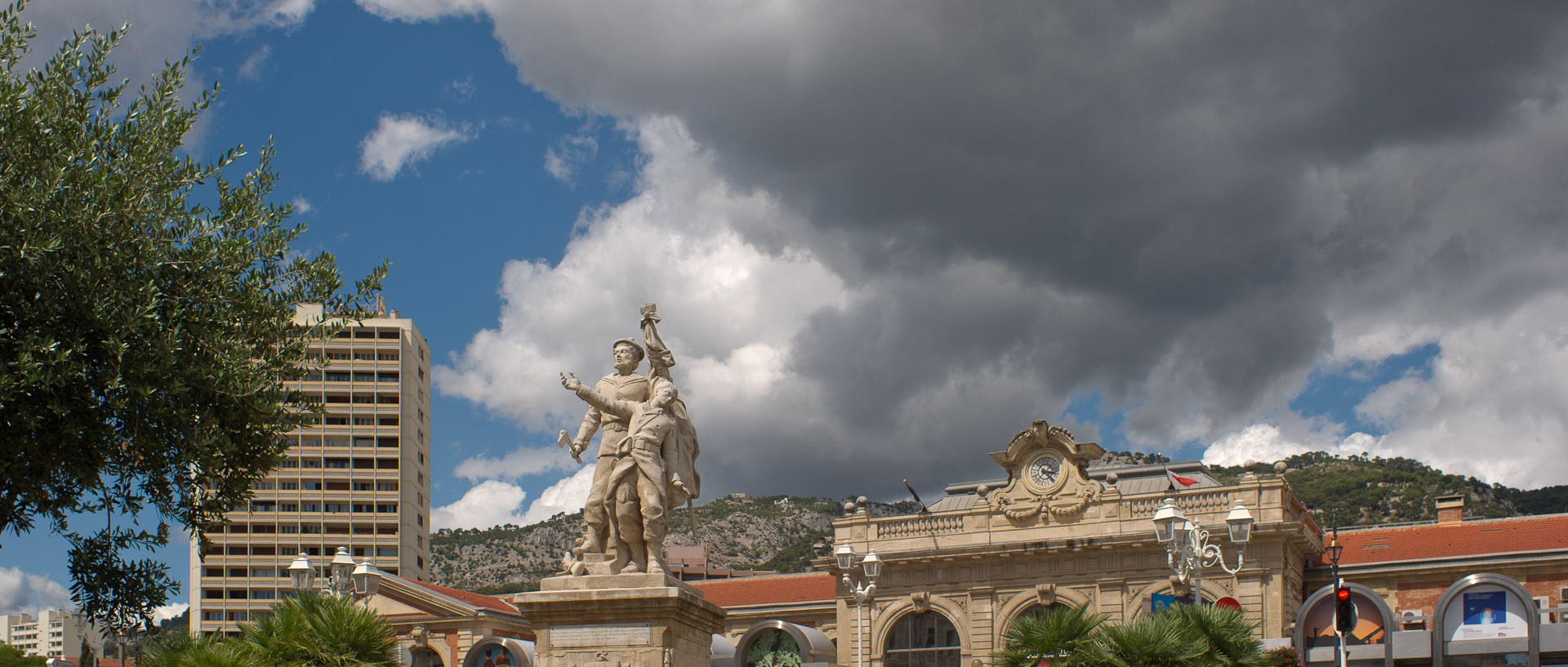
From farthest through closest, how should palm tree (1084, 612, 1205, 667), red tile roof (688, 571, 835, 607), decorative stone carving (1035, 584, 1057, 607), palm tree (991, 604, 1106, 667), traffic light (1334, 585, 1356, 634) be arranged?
1. red tile roof (688, 571, 835, 607)
2. decorative stone carving (1035, 584, 1057, 607)
3. traffic light (1334, 585, 1356, 634)
4. palm tree (991, 604, 1106, 667)
5. palm tree (1084, 612, 1205, 667)

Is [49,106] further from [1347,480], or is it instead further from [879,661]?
[1347,480]

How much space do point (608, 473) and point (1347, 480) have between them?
10879 cm

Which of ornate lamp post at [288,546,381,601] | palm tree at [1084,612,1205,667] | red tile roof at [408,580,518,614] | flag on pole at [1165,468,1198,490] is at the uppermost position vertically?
flag on pole at [1165,468,1198,490]

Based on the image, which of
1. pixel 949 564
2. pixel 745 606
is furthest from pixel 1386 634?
pixel 745 606

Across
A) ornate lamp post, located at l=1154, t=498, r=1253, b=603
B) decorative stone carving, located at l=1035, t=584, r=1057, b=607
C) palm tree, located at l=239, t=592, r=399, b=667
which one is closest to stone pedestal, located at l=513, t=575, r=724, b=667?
palm tree, located at l=239, t=592, r=399, b=667

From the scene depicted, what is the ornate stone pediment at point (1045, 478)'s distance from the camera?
47781mm

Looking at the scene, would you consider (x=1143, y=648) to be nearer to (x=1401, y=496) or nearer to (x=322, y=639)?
(x=322, y=639)

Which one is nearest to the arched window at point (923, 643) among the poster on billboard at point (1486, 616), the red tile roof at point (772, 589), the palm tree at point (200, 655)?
the red tile roof at point (772, 589)

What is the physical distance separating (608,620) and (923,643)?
40.0 meters

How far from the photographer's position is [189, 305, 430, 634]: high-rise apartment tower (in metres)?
100

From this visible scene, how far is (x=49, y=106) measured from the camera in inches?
440

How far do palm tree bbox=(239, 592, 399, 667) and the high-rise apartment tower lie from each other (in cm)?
8984

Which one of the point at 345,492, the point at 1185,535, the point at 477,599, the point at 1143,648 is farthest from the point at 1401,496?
the point at 1143,648

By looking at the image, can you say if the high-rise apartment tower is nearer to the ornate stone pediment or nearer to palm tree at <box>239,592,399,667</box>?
the ornate stone pediment
